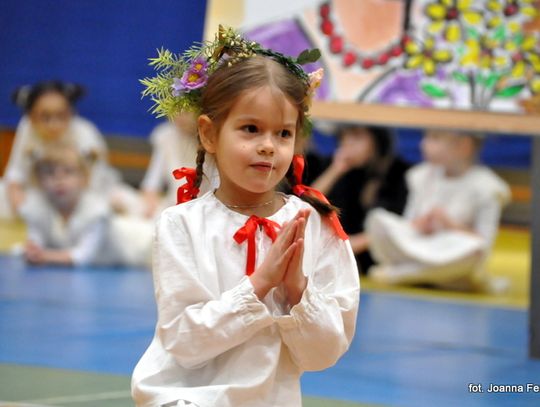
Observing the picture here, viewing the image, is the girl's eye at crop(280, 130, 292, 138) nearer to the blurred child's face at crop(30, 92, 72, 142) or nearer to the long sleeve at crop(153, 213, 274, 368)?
the long sleeve at crop(153, 213, 274, 368)

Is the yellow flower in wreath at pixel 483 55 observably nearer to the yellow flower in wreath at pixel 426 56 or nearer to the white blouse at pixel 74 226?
the yellow flower in wreath at pixel 426 56

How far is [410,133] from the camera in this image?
8.69m

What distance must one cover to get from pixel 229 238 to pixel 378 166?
5.75 metres

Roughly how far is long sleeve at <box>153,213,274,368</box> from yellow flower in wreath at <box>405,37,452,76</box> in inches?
105

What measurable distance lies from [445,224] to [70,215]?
2652 mm

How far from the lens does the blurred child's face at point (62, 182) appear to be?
27.0 feet

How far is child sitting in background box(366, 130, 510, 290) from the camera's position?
742 cm

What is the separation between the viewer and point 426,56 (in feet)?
16.3

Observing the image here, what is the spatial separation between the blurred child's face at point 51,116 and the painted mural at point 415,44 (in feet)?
10.2

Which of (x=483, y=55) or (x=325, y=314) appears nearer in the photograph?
(x=325, y=314)

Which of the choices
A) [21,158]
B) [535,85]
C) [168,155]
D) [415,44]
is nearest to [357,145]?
[168,155]

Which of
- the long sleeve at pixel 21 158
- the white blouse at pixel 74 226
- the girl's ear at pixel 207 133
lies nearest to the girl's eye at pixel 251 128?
the girl's ear at pixel 207 133

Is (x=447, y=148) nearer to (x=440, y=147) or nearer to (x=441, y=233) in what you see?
(x=440, y=147)

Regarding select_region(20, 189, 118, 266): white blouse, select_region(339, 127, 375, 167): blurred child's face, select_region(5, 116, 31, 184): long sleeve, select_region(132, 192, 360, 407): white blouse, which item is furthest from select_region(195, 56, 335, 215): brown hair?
select_region(5, 116, 31, 184): long sleeve
